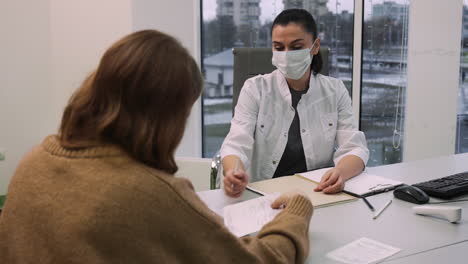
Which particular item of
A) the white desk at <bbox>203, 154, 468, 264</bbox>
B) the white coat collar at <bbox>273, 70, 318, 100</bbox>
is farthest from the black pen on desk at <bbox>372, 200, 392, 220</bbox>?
the white coat collar at <bbox>273, 70, 318, 100</bbox>

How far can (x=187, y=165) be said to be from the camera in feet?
8.74

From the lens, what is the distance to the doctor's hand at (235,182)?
5.16 ft

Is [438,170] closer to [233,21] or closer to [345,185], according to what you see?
[345,185]

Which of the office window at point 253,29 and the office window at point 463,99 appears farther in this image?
the office window at point 253,29

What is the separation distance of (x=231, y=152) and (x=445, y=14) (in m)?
1.93

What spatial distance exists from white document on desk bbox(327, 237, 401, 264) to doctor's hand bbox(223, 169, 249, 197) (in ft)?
1.53

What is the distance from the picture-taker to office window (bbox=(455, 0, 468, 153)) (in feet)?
10.2

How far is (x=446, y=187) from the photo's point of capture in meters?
1.60

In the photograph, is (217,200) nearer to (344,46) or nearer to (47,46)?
(47,46)

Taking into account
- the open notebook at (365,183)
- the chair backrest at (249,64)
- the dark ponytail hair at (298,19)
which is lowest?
the open notebook at (365,183)

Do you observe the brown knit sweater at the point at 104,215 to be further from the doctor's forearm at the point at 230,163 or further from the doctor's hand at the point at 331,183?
the doctor's forearm at the point at 230,163

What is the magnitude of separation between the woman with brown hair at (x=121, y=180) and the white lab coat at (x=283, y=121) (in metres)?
1.17

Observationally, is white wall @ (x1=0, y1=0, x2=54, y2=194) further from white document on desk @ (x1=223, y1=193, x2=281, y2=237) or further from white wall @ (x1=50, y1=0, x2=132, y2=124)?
white document on desk @ (x1=223, y1=193, x2=281, y2=237)

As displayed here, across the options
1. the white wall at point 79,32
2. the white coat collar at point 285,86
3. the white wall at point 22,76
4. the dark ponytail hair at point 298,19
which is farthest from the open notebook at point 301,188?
the white wall at point 22,76
